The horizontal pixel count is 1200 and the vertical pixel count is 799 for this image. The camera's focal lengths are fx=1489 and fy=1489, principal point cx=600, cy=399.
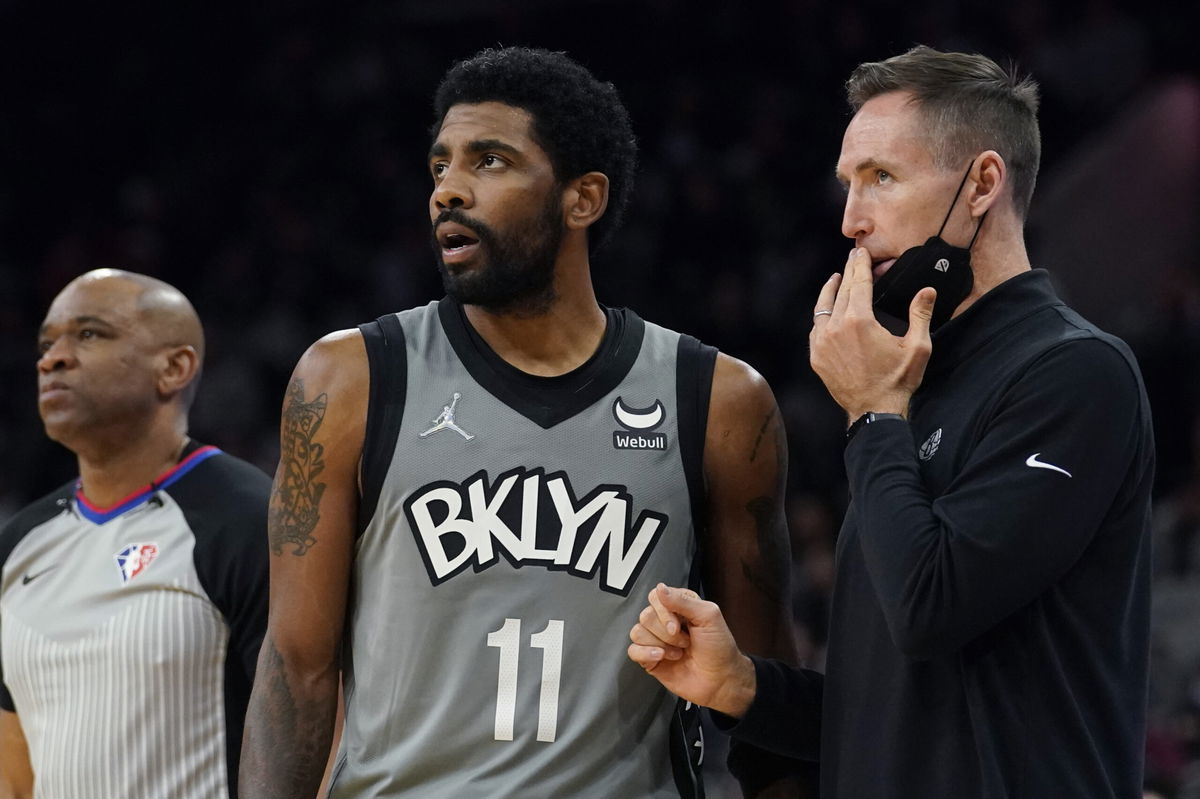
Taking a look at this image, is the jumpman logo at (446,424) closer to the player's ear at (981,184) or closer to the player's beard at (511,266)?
the player's beard at (511,266)

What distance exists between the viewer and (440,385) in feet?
9.59

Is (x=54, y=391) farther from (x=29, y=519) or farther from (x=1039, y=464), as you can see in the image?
(x=1039, y=464)

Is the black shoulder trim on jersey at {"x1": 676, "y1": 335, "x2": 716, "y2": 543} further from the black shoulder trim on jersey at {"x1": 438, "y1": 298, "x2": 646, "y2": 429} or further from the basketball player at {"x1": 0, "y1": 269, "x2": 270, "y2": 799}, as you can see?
the basketball player at {"x1": 0, "y1": 269, "x2": 270, "y2": 799}

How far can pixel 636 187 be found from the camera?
815 centimetres

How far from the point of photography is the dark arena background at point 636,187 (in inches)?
351

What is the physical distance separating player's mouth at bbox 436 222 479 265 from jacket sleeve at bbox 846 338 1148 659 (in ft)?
3.19

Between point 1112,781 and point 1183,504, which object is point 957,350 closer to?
point 1112,781

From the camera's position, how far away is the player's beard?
295cm

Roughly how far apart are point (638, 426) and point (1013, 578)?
3.00ft

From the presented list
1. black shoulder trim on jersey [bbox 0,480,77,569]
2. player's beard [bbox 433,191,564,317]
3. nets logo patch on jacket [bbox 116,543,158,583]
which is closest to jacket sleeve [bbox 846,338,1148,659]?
player's beard [bbox 433,191,564,317]

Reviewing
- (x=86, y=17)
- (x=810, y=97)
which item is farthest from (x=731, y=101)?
(x=86, y=17)

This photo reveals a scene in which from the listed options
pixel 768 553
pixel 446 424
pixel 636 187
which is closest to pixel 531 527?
pixel 446 424

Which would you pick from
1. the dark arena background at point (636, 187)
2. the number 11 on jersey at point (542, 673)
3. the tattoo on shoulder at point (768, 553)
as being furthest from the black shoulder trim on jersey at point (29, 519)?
the dark arena background at point (636, 187)

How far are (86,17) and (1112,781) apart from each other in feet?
39.4
